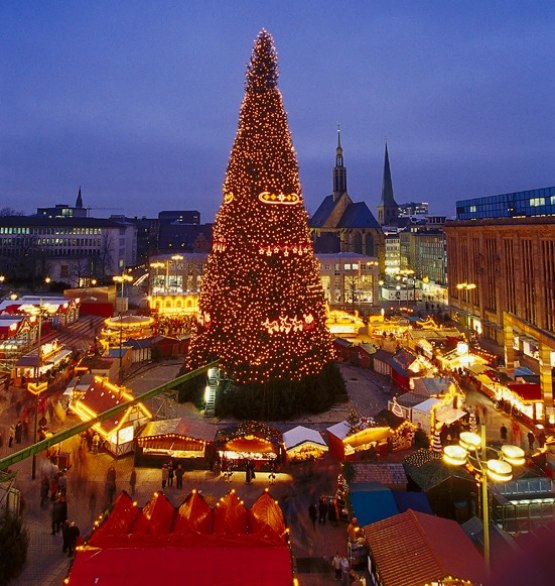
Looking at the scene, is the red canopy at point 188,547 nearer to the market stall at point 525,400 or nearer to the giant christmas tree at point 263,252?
the giant christmas tree at point 263,252

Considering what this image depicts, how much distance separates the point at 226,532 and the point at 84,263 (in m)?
65.5

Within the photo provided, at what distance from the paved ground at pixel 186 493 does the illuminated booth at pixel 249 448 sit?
21.4 inches

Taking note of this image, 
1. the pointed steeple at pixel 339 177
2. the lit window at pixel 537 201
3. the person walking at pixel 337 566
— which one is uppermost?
the pointed steeple at pixel 339 177

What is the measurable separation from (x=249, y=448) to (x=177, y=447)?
248 centimetres

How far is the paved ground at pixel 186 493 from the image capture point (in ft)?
35.1

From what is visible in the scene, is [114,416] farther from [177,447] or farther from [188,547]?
[188,547]

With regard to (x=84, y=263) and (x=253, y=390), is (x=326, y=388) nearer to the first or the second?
(x=253, y=390)

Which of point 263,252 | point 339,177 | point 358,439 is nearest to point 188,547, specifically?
point 358,439

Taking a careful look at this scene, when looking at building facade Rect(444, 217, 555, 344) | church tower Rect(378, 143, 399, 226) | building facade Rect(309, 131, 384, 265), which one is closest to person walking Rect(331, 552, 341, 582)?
building facade Rect(444, 217, 555, 344)

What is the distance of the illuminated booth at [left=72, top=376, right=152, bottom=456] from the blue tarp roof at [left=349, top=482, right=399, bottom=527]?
803 cm

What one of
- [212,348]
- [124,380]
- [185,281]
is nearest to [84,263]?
[185,281]

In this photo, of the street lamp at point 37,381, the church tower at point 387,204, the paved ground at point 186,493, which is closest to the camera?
the paved ground at point 186,493

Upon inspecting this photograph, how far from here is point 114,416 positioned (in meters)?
16.9

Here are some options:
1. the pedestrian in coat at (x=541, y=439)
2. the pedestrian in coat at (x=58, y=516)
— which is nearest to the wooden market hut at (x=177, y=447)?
the pedestrian in coat at (x=58, y=516)
